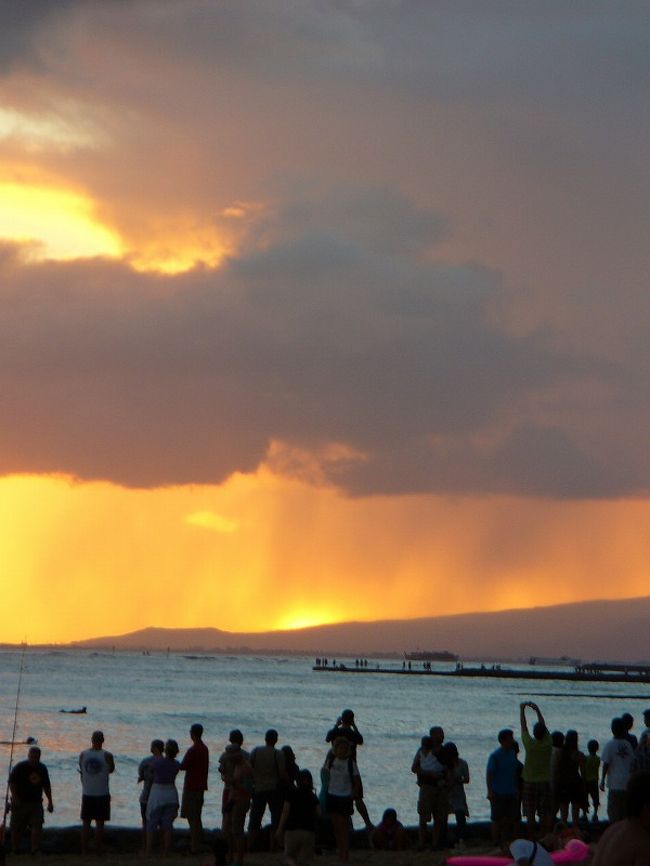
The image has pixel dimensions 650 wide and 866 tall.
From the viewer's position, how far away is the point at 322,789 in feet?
57.1

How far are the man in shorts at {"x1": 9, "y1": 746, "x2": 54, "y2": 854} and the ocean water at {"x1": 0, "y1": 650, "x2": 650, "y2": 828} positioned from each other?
30.2 feet

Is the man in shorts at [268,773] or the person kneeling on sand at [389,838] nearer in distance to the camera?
the man in shorts at [268,773]

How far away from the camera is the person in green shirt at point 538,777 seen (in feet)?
61.3

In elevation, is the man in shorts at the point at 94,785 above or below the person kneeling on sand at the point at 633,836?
above

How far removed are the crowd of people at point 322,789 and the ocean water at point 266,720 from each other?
351 inches

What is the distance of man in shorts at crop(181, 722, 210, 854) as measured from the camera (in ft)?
59.5

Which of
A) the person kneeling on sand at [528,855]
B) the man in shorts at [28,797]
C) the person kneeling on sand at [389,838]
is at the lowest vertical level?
the person kneeling on sand at [528,855]

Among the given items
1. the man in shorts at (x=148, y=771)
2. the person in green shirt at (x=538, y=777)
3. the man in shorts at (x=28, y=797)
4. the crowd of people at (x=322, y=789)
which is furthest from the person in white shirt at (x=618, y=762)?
the man in shorts at (x=28, y=797)

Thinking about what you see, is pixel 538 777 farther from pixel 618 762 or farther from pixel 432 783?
pixel 432 783

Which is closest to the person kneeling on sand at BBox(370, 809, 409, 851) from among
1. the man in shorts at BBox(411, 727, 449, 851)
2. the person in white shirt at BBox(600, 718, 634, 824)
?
the man in shorts at BBox(411, 727, 449, 851)

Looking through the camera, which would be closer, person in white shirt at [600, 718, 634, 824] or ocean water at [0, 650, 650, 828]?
person in white shirt at [600, 718, 634, 824]

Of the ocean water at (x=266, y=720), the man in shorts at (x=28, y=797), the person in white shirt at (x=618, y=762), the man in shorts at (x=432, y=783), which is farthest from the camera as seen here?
→ the ocean water at (x=266, y=720)

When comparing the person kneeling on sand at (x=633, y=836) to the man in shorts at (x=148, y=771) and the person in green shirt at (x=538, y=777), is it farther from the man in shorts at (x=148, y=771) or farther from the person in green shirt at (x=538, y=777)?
the person in green shirt at (x=538, y=777)

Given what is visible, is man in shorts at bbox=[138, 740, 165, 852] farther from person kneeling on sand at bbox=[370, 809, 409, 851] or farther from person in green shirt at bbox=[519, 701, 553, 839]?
person in green shirt at bbox=[519, 701, 553, 839]
